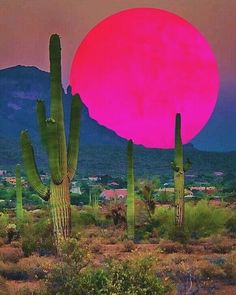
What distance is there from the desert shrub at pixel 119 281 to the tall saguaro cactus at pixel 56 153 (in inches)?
147

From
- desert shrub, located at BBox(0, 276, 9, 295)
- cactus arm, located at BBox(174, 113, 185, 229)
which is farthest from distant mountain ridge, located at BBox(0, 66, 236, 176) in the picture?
desert shrub, located at BBox(0, 276, 9, 295)

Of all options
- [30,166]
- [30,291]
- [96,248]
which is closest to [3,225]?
[96,248]

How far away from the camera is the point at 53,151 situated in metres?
11.7

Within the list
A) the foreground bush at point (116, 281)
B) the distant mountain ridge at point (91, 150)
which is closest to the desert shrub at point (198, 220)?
the foreground bush at point (116, 281)

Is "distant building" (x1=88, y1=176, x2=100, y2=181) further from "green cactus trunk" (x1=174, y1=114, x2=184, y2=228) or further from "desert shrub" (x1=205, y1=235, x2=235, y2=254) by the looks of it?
"green cactus trunk" (x1=174, y1=114, x2=184, y2=228)

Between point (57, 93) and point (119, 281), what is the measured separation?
496 cm

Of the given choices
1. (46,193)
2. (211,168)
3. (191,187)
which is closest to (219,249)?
(46,193)

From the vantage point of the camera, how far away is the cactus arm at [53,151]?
11.6 meters

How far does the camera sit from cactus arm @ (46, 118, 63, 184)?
11.6 metres

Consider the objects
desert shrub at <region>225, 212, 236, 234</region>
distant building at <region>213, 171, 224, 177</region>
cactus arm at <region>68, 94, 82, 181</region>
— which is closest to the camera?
cactus arm at <region>68, 94, 82, 181</region>

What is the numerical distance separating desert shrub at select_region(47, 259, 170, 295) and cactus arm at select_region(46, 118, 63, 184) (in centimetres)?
384

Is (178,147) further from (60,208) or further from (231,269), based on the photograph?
(231,269)

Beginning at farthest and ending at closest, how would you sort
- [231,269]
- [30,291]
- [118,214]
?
1. [118,214]
2. [231,269]
3. [30,291]

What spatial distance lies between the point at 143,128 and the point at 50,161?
14698 millimetres
